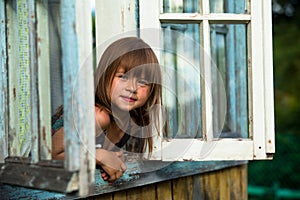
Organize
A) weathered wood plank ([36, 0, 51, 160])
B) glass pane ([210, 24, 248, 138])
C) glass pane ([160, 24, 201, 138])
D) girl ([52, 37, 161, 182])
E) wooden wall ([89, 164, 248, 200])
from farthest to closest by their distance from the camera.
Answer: glass pane ([210, 24, 248, 138])
glass pane ([160, 24, 201, 138])
wooden wall ([89, 164, 248, 200])
girl ([52, 37, 161, 182])
weathered wood plank ([36, 0, 51, 160])

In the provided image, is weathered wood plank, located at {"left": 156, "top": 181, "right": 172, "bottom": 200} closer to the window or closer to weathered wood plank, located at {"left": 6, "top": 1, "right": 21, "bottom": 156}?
the window

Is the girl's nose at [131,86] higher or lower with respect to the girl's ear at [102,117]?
higher

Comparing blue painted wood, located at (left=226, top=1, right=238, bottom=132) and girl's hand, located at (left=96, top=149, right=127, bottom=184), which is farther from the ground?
blue painted wood, located at (left=226, top=1, right=238, bottom=132)

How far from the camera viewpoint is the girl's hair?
6.66ft

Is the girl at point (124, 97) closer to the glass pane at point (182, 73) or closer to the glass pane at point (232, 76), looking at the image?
the glass pane at point (182, 73)

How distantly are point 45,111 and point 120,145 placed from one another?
70 centimetres

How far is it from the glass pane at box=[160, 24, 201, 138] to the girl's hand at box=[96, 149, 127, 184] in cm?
102

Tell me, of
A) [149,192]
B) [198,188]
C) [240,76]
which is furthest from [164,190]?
[240,76]

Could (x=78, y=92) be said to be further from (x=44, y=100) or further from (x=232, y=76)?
(x=232, y=76)

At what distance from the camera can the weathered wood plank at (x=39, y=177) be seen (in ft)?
4.74

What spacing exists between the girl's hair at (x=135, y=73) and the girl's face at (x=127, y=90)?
15mm

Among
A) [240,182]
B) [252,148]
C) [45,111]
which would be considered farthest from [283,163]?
[45,111]

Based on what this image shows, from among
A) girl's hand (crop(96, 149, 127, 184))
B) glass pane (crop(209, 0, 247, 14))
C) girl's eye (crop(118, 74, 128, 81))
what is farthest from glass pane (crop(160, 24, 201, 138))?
girl's hand (crop(96, 149, 127, 184))

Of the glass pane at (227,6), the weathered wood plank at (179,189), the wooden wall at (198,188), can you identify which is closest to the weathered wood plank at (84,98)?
the wooden wall at (198,188)
